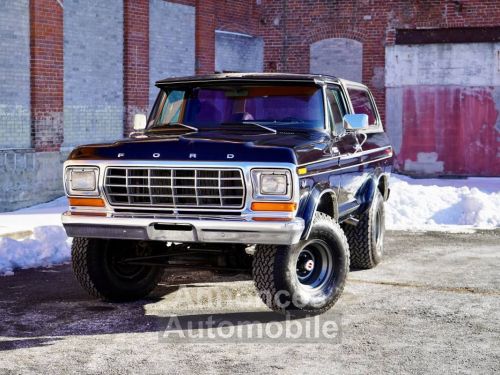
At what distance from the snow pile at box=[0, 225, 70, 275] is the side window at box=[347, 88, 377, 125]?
12.5ft

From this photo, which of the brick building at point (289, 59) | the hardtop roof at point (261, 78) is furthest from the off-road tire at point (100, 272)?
the brick building at point (289, 59)

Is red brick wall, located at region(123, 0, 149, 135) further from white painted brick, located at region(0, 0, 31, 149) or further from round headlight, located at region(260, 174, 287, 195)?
round headlight, located at region(260, 174, 287, 195)

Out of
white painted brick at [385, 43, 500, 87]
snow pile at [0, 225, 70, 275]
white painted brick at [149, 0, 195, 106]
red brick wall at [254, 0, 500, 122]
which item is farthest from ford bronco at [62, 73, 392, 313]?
red brick wall at [254, 0, 500, 122]

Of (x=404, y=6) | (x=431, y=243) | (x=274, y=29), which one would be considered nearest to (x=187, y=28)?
(x=274, y=29)

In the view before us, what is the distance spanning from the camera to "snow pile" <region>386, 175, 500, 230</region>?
14.4 metres

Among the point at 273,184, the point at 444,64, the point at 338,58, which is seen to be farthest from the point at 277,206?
the point at 338,58

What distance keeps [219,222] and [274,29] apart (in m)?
18.4

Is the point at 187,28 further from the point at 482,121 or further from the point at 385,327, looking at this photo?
the point at 385,327

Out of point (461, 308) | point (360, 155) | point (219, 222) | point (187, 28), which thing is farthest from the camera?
point (187, 28)

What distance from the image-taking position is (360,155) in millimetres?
9320

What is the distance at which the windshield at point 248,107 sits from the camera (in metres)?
8.49

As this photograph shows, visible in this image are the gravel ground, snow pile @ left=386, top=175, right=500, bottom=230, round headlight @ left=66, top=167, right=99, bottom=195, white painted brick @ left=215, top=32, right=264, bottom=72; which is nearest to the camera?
the gravel ground

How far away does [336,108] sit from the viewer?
9000 millimetres

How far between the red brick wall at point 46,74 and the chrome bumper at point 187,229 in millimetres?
9276
